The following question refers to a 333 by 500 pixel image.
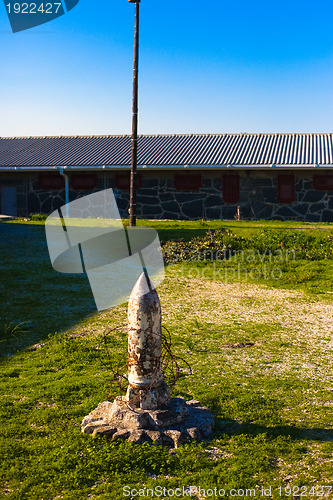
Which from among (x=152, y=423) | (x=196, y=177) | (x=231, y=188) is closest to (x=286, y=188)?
(x=231, y=188)

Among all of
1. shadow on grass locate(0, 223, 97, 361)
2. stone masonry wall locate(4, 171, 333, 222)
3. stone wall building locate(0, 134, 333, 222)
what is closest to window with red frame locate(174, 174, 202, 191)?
stone wall building locate(0, 134, 333, 222)

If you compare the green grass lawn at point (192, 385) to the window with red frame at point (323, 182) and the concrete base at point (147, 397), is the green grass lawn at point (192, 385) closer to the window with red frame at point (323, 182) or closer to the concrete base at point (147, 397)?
the concrete base at point (147, 397)

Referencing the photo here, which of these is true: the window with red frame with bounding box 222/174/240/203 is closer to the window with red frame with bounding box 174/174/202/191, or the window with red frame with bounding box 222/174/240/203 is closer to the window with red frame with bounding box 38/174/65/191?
the window with red frame with bounding box 174/174/202/191

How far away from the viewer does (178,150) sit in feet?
76.4

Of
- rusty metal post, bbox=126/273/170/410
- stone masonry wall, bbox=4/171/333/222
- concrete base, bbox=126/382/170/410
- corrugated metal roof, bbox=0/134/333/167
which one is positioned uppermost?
corrugated metal roof, bbox=0/134/333/167

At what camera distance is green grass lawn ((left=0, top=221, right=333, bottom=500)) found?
12.2 feet

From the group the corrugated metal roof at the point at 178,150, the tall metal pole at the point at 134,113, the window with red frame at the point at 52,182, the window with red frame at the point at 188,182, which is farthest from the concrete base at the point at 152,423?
the window with red frame at the point at 52,182

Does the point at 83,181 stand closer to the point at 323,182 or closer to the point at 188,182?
the point at 188,182

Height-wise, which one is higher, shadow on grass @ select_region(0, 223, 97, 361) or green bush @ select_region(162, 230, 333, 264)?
green bush @ select_region(162, 230, 333, 264)

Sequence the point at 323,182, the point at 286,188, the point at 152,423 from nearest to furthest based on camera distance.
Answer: the point at 152,423 → the point at 323,182 → the point at 286,188

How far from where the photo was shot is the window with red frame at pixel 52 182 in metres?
22.6

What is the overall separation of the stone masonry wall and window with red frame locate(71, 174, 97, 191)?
228 millimetres

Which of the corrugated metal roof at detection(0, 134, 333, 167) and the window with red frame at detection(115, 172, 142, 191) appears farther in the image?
the window with red frame at detection(115, 172, 142, 191)

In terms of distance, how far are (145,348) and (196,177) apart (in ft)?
56.5
